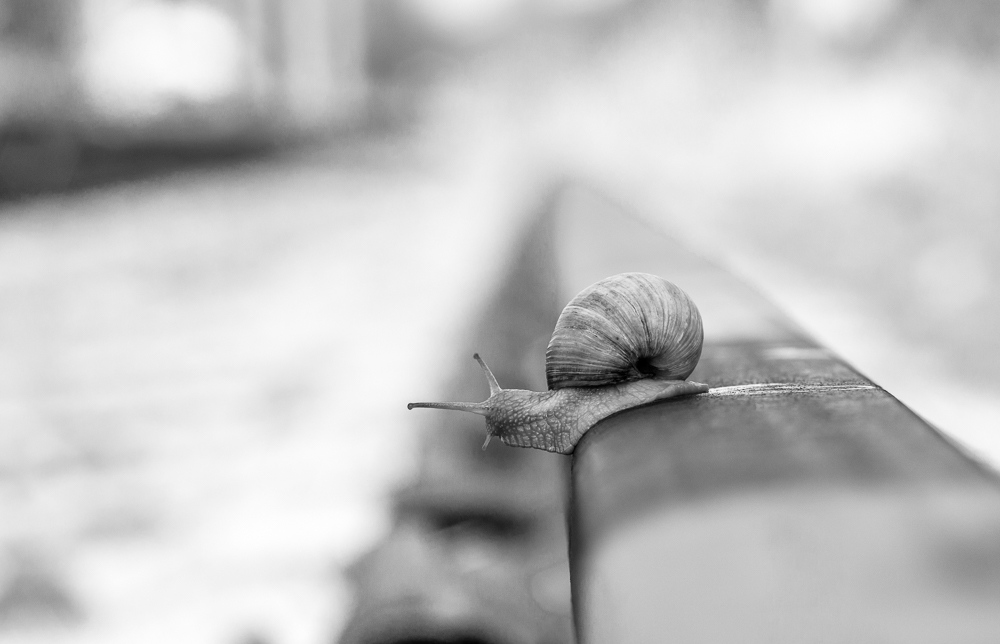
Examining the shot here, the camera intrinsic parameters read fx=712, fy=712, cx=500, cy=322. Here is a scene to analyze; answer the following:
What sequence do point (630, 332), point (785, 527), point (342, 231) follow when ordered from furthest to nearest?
point (342, 231), point (630, 332), point (785, 527)

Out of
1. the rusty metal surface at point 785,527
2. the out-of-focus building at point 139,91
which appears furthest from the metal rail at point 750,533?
the out-of-focus building at point 139,91

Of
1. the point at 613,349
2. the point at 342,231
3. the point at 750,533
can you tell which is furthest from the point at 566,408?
the point at 342,231

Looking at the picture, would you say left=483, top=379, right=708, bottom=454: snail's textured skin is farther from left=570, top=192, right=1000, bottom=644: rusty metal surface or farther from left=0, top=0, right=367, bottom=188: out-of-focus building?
left=0, top=0, right=367, bottom=188: out-of-focus building

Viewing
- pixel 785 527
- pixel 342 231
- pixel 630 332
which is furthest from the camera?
pixel 342 231

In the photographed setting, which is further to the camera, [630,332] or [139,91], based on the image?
[139,91]

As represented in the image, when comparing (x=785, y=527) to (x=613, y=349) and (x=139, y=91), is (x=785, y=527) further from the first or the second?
(x=139, y=91)

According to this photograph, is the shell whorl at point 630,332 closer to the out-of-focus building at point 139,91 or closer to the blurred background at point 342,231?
the blurred background at point 342,231

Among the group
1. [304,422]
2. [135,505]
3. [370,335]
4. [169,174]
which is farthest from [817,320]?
[169,174]

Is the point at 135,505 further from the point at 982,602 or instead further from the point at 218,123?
the point at 218,123
